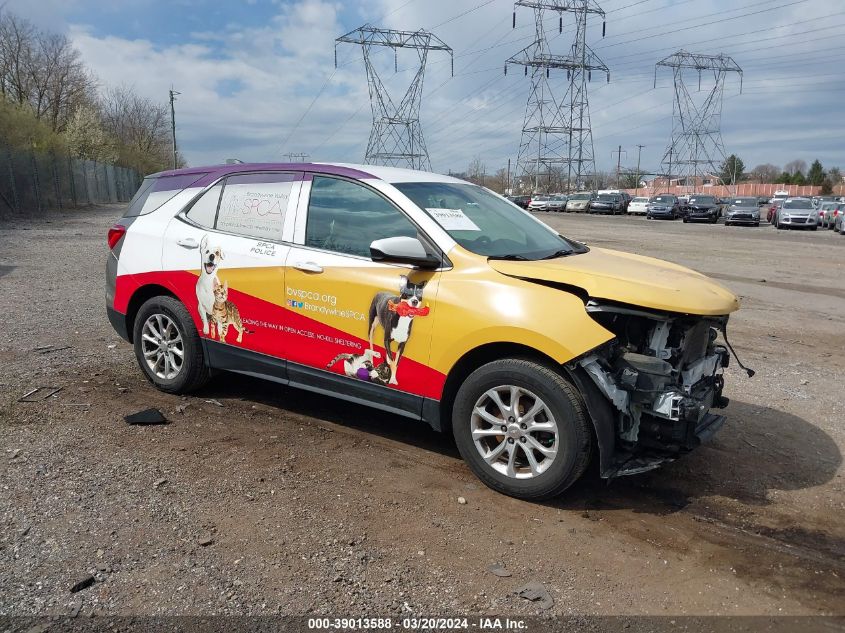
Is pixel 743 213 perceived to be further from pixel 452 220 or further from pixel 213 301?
pixel 213 301

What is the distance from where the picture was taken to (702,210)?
41000 mm

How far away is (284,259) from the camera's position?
15.4 feet

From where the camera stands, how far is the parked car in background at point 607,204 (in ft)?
169

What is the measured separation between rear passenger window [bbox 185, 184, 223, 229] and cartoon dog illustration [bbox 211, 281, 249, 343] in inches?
21.1

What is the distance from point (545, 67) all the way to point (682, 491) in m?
67.6

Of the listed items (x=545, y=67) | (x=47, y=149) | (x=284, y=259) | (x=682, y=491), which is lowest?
(x=682, y=491)

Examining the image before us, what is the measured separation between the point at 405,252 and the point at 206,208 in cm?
207

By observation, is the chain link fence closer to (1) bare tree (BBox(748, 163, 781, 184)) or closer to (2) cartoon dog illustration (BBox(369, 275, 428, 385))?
(2) cartoon dog illustration (BBox(369, 275, 428, 385))

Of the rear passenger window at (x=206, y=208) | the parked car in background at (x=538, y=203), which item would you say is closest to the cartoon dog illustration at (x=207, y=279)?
the rear passenger window at (x=206, y=208)

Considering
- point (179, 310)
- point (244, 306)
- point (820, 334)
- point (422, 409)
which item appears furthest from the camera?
point (820, 334)

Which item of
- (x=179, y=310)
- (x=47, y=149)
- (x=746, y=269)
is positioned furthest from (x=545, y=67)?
(x=179, y=310)

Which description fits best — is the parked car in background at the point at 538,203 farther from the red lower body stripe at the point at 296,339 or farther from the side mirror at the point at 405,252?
the side mirror at the point at 405,252

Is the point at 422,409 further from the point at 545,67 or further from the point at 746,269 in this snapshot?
the point at 545,67

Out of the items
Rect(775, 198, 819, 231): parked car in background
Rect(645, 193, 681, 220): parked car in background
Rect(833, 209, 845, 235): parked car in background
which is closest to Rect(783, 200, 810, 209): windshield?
Rect(775, 198, 819, 231): parked car in background
